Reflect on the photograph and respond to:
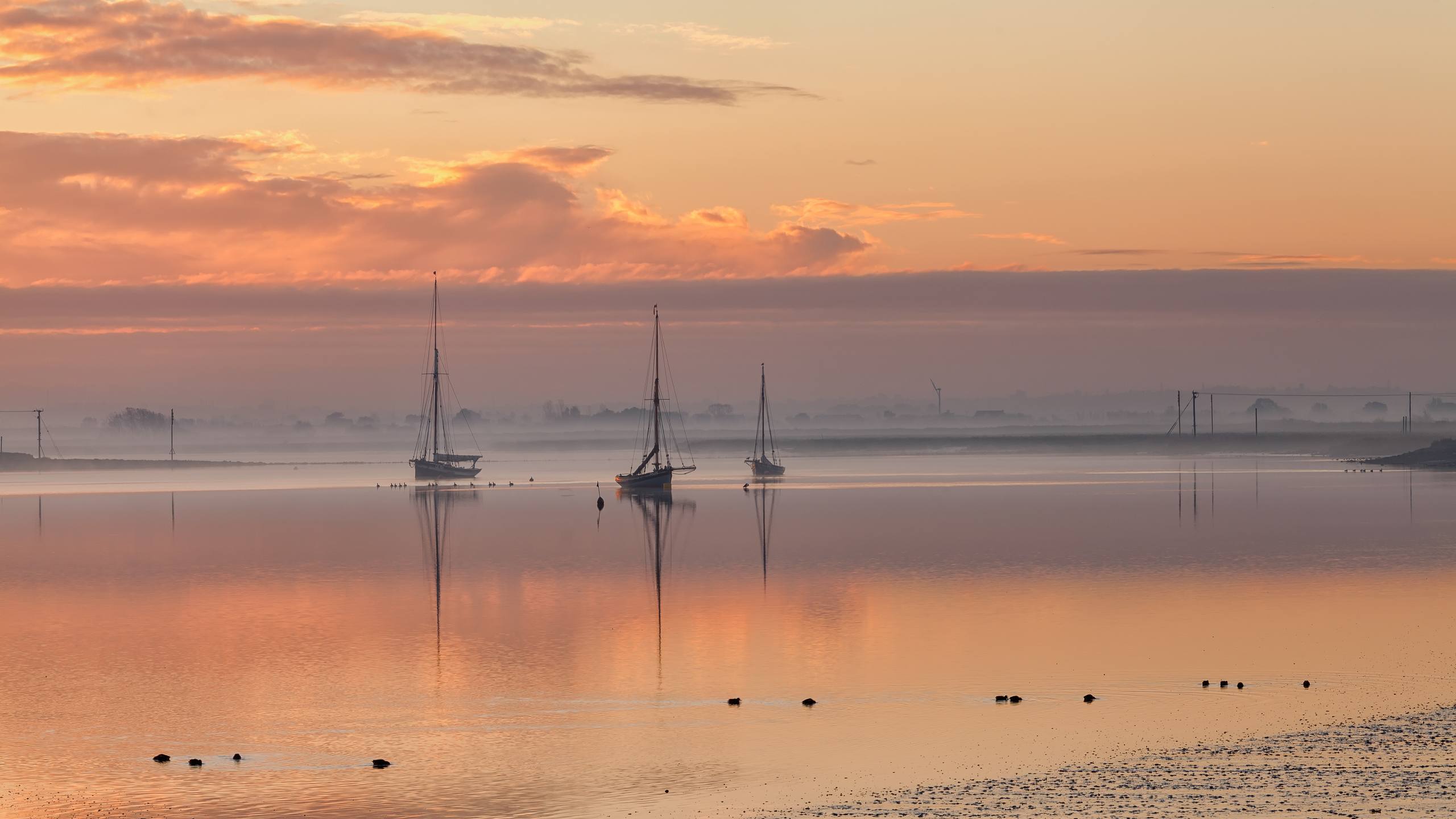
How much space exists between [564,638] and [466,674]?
603 centimetres

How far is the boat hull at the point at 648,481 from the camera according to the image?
130 meters

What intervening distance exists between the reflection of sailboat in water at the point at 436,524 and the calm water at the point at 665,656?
586mm

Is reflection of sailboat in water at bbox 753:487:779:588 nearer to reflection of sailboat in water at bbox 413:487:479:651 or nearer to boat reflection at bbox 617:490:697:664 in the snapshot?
Result: boat reflection at bbox 617:490:697:664

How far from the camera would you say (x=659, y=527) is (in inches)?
3570

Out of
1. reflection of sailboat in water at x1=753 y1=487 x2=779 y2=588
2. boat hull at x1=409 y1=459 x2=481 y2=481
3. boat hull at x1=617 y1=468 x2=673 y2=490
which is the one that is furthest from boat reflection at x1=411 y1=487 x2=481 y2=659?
reflection of sailboat in water at x1=753 y1=487 x2=779 y2=588

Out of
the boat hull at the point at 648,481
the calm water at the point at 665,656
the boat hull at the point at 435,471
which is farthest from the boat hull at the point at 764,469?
the calm water at the point at 665,656

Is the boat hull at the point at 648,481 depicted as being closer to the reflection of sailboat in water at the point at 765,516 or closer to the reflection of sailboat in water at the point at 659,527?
the reflection of sailboat in water at the point at 659,527

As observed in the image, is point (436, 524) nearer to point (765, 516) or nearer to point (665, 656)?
point (765, 516)

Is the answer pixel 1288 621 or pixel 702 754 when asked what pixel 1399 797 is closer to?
pixel 702 754

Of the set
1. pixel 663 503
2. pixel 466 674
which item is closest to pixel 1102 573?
pixel 466 674

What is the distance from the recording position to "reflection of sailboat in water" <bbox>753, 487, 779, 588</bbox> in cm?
6488

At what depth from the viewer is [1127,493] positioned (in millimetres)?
121438

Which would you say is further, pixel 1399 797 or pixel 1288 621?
pixel 1288 621

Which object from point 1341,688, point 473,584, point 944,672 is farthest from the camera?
point 473,584
